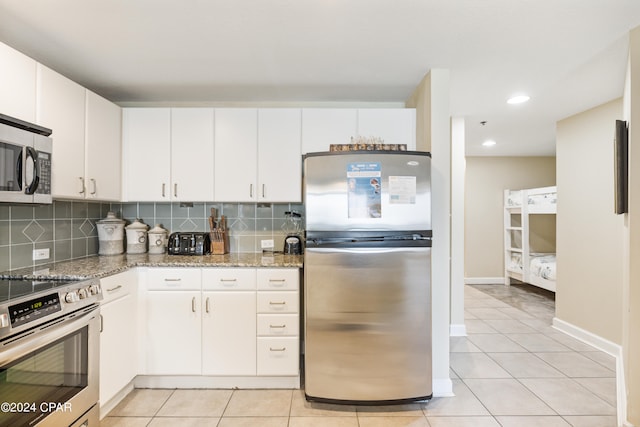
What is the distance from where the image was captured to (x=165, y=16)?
1.78m

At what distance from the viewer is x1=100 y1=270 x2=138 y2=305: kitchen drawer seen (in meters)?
2.03

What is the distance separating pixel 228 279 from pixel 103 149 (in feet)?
4.64

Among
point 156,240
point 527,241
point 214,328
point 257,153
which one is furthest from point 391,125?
point 527,241

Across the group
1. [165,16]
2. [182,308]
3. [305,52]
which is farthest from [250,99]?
[182,308]

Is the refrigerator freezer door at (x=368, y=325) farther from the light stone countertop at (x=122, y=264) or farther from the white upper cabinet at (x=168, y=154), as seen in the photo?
the white upper cabinet at (x=168, y=154)

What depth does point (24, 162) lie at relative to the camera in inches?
69.7

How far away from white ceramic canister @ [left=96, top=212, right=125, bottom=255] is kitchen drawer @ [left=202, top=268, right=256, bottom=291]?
1.03m

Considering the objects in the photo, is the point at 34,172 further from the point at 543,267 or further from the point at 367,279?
the point at 543,267

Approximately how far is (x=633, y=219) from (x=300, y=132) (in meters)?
2.27

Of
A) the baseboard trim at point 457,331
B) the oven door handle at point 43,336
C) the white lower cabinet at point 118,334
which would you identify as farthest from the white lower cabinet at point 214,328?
the baseboard trim at point 457,331

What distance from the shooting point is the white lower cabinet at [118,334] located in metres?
2.02

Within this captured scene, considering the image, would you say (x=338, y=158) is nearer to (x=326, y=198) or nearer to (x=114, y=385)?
(x=326, y=198)

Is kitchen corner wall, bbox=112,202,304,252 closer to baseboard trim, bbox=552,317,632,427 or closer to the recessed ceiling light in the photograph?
the recessed ceiling light

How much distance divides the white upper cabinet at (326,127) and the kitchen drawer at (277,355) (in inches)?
59.8
